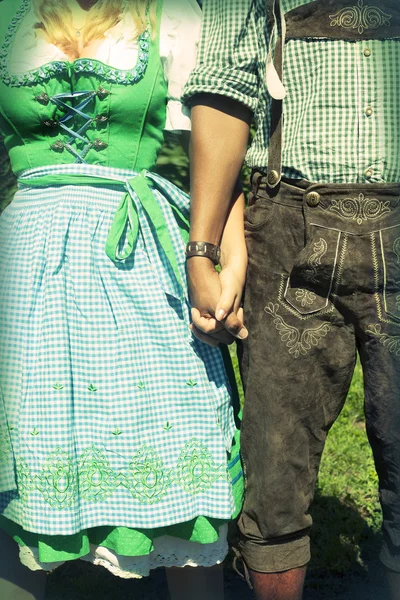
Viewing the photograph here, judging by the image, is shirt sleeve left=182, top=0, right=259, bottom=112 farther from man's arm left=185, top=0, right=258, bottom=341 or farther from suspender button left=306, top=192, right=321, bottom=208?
suspender button left=306, top=192, right=321, bottom=208

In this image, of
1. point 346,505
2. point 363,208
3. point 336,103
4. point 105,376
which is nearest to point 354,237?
point 363,208

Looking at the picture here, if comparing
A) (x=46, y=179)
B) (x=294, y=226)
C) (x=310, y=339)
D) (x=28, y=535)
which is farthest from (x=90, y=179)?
(x=28, y=535)

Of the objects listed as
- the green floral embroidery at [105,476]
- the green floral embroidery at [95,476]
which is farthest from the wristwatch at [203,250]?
the green floral embroidery at [95,476]

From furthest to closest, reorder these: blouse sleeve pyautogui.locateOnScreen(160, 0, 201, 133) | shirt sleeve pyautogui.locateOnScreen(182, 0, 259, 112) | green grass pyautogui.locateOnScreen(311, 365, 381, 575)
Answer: green grass pyautogui.locateOnScreen(311, 365, 381, 575) → blouse sleeve pyautogui.locateOnScreen(160, 0, 201, 133) → shirt sleeve pyautogui.locateOnScreen(182, 0, 259, 112)

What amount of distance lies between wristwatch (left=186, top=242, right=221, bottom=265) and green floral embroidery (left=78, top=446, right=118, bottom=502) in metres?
0.53

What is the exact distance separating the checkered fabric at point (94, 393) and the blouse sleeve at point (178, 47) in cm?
32

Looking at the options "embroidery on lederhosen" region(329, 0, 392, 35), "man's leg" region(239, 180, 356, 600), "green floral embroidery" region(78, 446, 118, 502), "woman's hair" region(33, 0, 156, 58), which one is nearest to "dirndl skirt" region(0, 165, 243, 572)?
"green floral embroidery" region(78, 446, 118, 502)

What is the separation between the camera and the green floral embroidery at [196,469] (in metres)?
2.05

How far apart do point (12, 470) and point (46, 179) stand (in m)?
0.72

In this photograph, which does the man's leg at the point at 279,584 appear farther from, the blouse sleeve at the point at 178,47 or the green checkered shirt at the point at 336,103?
the blouse sleeve at the point at 178,47

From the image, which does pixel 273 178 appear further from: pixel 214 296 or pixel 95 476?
pixel 95 476

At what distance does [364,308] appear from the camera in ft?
6.53

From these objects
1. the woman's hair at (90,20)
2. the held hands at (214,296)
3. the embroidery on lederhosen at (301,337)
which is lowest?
the embroidery on lederhosen at (301,337)

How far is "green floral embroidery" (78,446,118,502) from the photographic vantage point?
6.65ft
